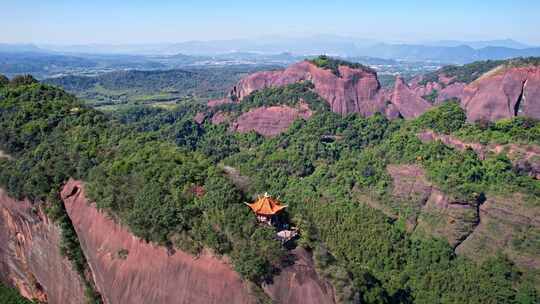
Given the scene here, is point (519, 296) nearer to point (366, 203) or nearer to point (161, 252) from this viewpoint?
point (366, 203)

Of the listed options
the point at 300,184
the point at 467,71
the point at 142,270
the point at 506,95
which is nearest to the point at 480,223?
the point at 300,184

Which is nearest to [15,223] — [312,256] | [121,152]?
[121,152]

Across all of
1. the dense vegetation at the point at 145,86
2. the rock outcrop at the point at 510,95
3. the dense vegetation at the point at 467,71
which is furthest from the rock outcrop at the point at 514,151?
the dense vegetation at the point at 145,86

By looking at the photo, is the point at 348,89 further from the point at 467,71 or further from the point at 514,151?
the point at 467,71

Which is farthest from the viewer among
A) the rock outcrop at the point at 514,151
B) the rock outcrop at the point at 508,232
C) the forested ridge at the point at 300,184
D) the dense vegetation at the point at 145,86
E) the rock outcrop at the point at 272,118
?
the dense vegetation at the point at 145,86

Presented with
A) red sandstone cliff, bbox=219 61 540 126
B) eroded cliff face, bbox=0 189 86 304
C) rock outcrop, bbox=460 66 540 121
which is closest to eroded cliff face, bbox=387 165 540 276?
rock outcrop, bbox=460 66 540 121

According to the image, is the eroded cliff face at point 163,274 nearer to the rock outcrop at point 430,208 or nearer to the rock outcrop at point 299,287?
the rock outcrop at point 299,287

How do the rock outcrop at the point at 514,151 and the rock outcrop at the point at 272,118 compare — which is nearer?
the rock outcrop at the point at 514,151
